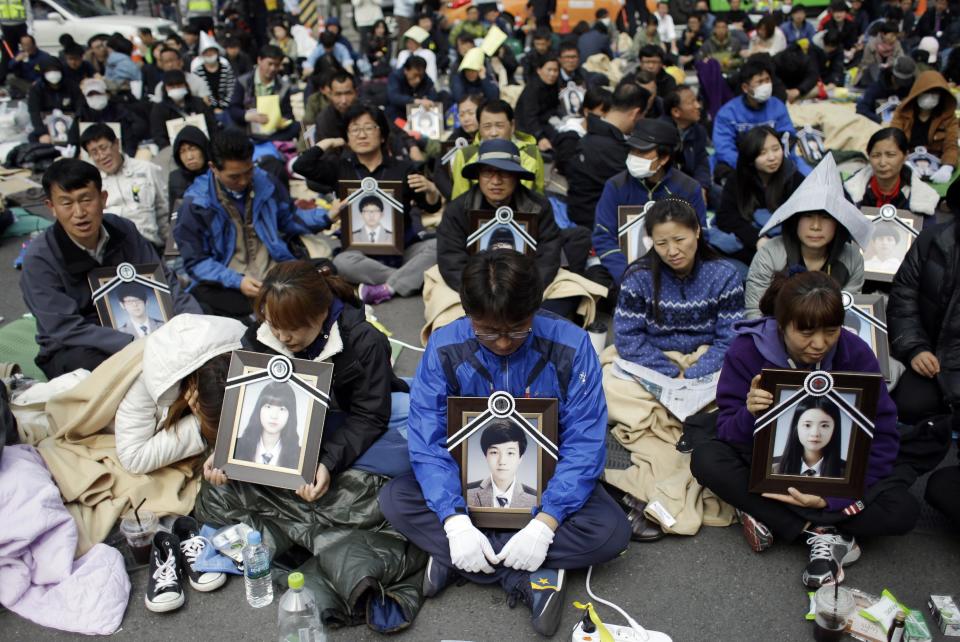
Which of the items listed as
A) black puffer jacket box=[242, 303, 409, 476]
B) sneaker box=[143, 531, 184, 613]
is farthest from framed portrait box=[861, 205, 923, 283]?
sneaker box=[143, 531, 184, 613]

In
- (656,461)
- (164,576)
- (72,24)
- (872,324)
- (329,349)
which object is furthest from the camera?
(72,24)

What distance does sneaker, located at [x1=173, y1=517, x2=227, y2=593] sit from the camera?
10.6ft

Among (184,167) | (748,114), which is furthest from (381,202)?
(748,114)

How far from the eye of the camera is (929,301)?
4.00 m

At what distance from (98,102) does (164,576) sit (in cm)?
772

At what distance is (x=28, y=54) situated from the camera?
12195 mm

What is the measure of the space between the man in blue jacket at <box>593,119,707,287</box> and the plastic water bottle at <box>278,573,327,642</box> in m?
3.00

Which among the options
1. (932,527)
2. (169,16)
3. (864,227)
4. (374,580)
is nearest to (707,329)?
(864,227)

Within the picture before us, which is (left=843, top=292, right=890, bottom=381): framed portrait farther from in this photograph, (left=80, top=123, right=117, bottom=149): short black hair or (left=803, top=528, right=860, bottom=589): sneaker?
(left=80, top=123, right=117, bottom=149): short black hair

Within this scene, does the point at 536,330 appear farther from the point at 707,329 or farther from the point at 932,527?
the point at 932,527

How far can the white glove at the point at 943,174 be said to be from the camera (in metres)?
7.01

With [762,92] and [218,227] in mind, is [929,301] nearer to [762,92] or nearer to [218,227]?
[762,92]

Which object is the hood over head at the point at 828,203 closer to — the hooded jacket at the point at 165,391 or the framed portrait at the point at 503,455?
the framed portrait at the point at 503,455

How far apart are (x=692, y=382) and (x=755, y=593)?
113 centimetres
